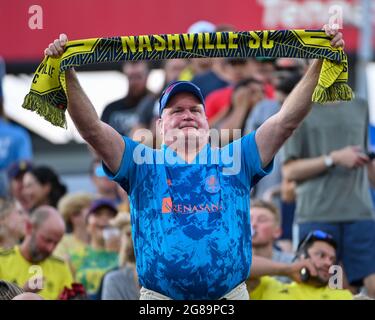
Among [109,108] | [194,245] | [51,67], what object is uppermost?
[109,108]

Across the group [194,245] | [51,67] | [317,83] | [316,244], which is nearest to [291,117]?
[317,83]

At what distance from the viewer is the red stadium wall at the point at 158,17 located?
16156mm

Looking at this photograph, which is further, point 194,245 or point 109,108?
point 109,108

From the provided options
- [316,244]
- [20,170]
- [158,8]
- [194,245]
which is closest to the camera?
[194,245]

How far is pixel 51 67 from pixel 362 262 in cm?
377

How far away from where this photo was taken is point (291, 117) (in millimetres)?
6965

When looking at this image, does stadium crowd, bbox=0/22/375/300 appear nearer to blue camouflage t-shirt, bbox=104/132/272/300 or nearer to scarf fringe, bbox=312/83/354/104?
blue camouflage t-shirt, bbox=104/132/272/300

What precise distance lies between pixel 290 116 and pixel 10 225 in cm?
396

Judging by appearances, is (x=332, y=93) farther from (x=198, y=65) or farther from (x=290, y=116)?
(x=198, y=65)

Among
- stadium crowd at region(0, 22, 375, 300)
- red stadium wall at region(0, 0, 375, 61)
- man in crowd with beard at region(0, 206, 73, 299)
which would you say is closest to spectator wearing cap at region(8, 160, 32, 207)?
stadium crowd at region(0, 22, 375, 300)

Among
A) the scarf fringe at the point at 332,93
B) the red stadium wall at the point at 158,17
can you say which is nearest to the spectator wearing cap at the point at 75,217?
the red stadium wall at the point at 158,17

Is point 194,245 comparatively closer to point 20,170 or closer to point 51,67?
point 51,67

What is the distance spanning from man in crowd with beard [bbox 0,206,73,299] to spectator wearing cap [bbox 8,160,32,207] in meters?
2.95

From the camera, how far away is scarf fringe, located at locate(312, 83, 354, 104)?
22.5 ft
